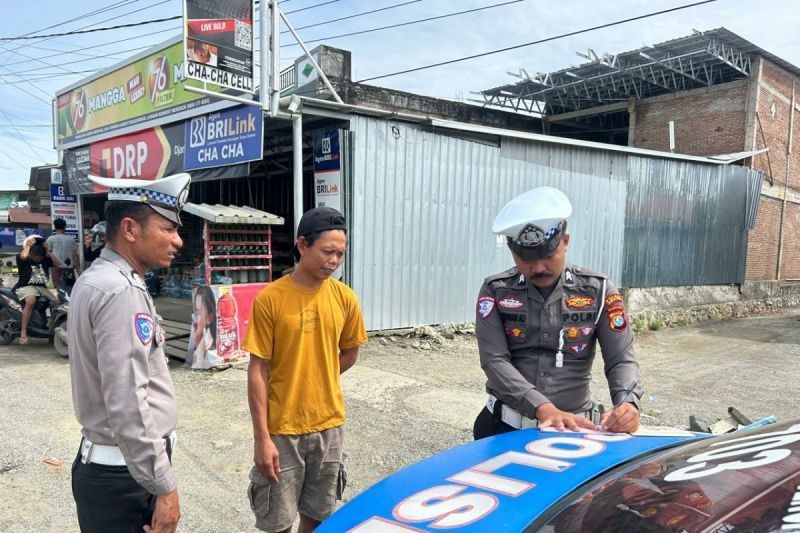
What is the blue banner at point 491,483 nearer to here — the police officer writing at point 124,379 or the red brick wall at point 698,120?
the police officer writing at point 124,379

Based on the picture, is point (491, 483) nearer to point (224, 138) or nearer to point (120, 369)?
point (120, 369)

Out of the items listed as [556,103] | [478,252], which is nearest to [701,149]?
[556,103]

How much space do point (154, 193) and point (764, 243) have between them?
18.2 m

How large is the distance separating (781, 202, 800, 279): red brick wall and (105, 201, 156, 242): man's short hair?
1956 cm

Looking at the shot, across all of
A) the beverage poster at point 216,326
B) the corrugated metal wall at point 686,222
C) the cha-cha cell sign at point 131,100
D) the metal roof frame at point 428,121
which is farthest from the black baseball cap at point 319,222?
the corrugated metal wall at point 686,222

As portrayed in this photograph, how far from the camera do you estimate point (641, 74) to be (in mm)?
16781

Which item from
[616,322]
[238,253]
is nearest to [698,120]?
[238,253]

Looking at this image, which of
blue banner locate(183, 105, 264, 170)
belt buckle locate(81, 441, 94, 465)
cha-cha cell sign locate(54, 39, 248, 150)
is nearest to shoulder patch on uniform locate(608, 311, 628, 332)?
belt buckle locate(81, 441, 94, 465)

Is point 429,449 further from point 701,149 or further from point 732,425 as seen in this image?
point 701,149

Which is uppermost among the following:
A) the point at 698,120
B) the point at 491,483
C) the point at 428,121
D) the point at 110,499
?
the point at 698,120

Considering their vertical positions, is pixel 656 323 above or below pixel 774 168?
below

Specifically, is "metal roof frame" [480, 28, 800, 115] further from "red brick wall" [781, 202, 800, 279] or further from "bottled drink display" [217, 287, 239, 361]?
"bottled drink display" [217, 287, 239, 361]

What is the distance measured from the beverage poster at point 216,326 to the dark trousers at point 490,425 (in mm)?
4830

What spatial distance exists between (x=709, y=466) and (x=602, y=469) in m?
0.30
